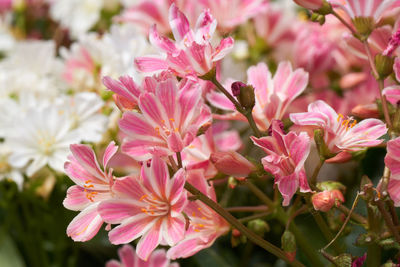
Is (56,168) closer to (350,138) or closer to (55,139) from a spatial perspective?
(55,139)

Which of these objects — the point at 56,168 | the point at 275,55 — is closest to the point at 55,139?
the point at 56,168

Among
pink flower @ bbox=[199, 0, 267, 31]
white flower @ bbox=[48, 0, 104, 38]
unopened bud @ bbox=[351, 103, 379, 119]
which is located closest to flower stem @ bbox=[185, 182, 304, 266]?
unopened bud @ bbox=[351, 103, 379, 119]

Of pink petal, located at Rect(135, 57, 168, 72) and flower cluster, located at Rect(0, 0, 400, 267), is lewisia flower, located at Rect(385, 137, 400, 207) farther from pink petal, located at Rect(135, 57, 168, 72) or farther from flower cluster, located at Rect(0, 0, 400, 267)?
pink petal, located at Rect(135, 57, 168, 72)

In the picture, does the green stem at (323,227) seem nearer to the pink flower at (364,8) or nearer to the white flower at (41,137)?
the pink flower at (364,8)

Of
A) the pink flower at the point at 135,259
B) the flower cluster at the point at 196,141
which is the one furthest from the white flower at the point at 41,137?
the pink flower at the point at 135,259

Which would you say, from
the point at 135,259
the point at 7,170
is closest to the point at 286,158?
the point at 135,259
